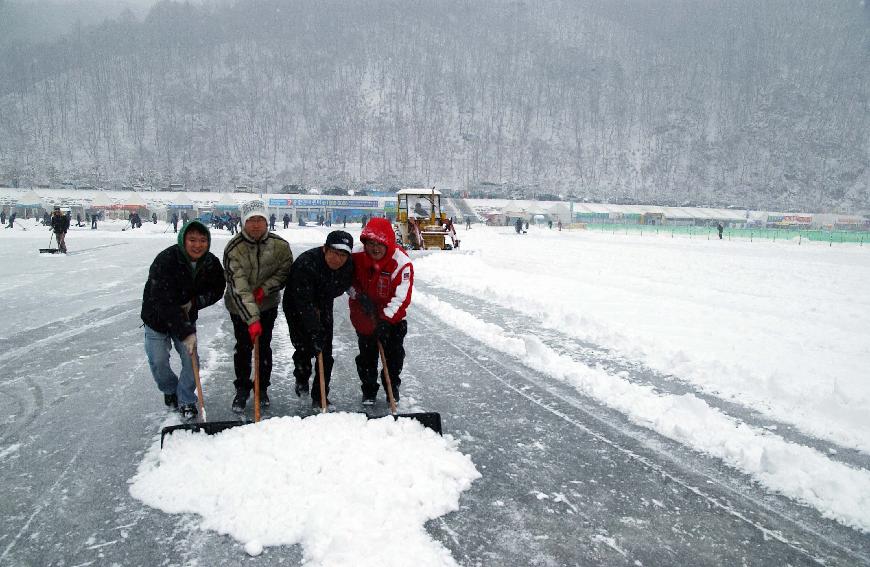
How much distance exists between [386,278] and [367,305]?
283 mm

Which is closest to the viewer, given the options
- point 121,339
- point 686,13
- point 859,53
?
point 121,339

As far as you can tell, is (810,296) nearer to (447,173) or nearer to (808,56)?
(447,173)

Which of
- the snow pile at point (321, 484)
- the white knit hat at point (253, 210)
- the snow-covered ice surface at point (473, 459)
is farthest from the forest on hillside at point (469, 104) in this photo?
the snow pile at point (321, 484)

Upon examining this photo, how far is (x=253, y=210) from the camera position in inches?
160

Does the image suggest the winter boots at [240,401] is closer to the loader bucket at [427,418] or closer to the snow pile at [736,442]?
the loader bucket at [427,418]

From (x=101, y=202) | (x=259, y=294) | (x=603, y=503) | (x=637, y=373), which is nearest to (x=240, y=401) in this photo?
(x=259, y=294)

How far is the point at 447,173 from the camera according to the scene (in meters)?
114

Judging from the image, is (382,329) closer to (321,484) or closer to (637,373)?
(321,484)

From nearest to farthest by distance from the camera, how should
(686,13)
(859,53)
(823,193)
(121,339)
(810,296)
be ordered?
1. (121,339)
2. (810,296)
3. (823,193)
4. (859,53)
5. (686,13)

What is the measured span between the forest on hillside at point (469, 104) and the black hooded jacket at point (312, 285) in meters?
98.9

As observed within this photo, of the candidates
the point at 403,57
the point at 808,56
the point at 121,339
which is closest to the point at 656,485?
the point at 121,339

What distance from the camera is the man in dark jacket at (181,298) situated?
3.81 m

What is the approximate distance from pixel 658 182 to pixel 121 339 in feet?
411

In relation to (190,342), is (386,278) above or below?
above
